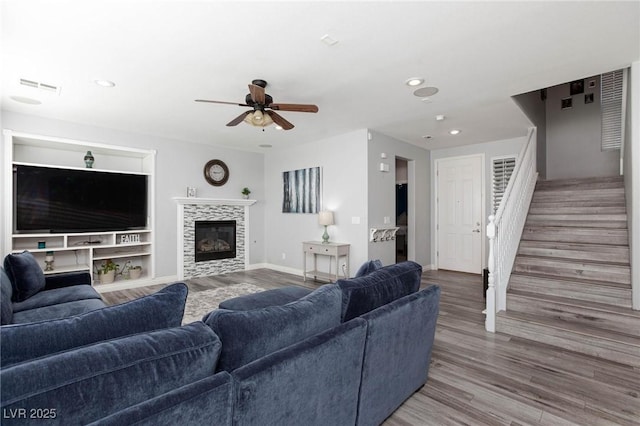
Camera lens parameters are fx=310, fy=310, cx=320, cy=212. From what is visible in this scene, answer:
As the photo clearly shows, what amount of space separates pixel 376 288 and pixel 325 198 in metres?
4.03

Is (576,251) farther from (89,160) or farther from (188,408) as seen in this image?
(89,160)

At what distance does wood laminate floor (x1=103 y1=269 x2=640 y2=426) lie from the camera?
1.88 meters

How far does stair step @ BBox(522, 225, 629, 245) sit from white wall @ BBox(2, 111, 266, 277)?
5.08m

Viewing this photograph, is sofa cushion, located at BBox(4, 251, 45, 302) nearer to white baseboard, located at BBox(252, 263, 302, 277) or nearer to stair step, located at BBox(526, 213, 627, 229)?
white baseboard, located at BBox(252, 263, 302, 277)

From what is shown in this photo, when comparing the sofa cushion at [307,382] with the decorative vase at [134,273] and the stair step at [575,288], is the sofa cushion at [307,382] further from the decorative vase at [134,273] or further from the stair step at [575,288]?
the decorative vase at [134,273]

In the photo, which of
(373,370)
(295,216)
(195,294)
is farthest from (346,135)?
(373,370)

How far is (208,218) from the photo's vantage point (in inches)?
239

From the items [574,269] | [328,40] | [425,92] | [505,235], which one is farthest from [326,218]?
[574,269]

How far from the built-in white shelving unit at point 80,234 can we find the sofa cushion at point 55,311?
2.21 metres

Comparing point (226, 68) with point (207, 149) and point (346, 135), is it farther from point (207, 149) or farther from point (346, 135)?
point (207, 149)

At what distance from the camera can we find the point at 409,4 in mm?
2094

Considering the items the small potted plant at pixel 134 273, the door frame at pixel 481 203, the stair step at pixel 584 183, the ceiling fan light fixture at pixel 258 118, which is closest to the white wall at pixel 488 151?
the door frame at pixel 481 203

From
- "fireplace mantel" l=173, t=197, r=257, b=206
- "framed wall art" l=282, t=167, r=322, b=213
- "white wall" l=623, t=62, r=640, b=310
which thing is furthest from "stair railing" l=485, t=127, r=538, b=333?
"fireplace mantel" l=173, t=197, r=257, b=206

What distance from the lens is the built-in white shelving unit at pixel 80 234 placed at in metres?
4.17
